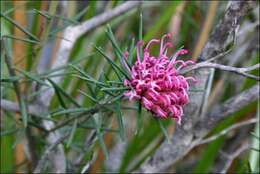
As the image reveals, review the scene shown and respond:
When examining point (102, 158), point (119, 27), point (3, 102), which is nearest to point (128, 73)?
point (3, 102)

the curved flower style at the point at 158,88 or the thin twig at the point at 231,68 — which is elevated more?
the thin twig at the point at 231,68

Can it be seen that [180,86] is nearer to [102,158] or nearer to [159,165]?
[159,165]

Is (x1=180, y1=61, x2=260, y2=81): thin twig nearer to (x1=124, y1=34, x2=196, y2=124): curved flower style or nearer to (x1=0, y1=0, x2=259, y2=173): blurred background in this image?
(x1=124, y1=34, x2=196, y2=124): curved flower style

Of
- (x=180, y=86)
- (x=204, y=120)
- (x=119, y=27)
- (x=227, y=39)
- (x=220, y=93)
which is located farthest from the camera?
(x=119, y=27)

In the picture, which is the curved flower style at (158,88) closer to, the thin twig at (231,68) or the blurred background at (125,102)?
the thin twig at (231,68)

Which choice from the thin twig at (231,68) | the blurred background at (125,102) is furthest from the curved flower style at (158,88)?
the blurred background at (125,102)

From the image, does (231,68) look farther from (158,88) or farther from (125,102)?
(125,102)

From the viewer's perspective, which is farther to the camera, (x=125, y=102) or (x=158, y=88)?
(x=125, y=102)

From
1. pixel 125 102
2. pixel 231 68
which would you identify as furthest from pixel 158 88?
pixel 125 102

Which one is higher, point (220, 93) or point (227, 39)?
point (227, 39)

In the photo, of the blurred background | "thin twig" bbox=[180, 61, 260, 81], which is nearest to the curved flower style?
"thin twig" bbox=[180, 61, 260, 81]

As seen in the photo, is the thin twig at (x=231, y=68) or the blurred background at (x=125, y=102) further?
the blurred background at (x=125, y=102)
